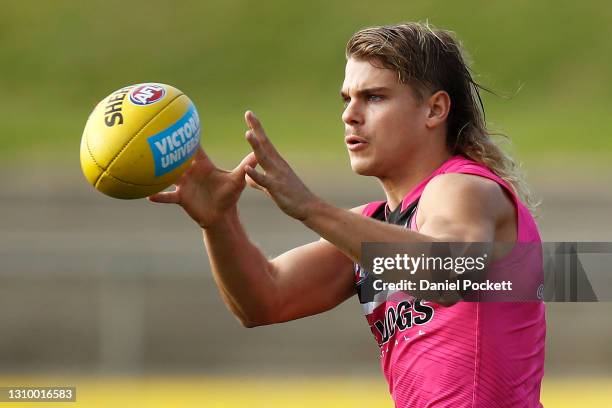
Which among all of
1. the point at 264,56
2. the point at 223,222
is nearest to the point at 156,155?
the point at 223,222

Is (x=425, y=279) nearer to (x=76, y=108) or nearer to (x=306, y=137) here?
(x=306, y=137)

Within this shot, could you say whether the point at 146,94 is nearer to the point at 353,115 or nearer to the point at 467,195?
the point at 353,115

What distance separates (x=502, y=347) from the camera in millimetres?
4301

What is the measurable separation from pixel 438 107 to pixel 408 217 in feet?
1.55

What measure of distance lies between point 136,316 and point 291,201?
310 inches

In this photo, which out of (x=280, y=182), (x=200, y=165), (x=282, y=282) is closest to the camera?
(x=280, y=182)

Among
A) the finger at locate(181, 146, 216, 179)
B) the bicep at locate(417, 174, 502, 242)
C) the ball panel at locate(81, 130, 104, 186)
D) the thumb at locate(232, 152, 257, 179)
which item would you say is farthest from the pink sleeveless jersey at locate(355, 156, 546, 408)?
the ball panel at locate(81, 130, 104, 186)

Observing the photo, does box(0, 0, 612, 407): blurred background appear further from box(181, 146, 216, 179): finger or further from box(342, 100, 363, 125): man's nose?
box(181, 146, 216, 179): finger

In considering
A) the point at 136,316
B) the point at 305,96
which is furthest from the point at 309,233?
the point at 305,96

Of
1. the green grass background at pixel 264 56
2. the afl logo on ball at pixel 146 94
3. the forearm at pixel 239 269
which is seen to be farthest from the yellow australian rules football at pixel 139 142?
the green grass background at pixel 264 56

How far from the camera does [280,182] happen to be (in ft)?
13.0

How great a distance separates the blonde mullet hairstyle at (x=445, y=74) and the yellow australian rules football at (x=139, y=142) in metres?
0.76

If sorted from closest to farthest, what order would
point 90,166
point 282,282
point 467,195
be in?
point 467,195 < point 90,166 < point 282,282

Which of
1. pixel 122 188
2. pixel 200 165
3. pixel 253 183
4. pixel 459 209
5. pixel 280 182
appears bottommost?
pixel 459 209
